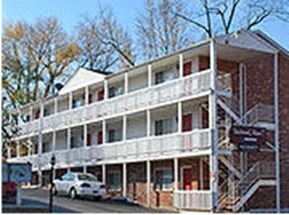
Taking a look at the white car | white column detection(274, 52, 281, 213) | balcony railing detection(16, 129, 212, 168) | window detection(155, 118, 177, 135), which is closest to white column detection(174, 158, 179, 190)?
balcony railing detection(16, 129, 212, 168)

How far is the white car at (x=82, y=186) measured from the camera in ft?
87.8

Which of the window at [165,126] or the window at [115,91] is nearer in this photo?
the window at [165,126]

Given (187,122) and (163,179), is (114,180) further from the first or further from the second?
(187,122)

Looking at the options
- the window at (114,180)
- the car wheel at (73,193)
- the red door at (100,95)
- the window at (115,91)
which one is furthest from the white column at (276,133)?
the red door at (100,95)

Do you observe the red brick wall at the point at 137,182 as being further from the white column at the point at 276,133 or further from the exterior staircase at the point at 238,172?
the white column at the point at 276,133

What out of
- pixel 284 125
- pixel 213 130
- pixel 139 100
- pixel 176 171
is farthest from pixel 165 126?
pixel 284 125

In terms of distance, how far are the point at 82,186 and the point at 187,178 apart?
14.6 ft

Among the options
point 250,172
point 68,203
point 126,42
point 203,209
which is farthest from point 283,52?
point 126,42

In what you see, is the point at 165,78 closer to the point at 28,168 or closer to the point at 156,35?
the point at 28,168

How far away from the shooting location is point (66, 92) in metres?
35.5

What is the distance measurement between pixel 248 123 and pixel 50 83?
21687 mm

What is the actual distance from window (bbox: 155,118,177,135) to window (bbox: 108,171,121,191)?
3389 millimetres

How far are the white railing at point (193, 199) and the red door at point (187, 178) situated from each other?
44.5 inches

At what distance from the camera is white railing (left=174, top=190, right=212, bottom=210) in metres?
23.2
